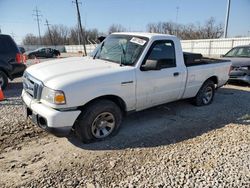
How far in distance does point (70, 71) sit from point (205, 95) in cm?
403

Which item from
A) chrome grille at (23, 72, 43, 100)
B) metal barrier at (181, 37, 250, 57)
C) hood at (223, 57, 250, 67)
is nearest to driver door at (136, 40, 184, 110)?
chrome grille at (23, 72, 43, 100)

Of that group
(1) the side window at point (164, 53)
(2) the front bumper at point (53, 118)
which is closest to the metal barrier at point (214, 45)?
(1) the side window at point (164, 53)

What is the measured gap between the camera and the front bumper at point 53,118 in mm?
3506

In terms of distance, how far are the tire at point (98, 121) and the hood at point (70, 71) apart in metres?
0.52

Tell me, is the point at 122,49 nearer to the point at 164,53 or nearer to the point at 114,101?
the point at 164,53

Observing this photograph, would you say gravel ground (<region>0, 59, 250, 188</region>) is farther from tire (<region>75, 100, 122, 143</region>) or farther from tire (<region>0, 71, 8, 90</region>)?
tire (<region>0, 71, 8, 90</region>)

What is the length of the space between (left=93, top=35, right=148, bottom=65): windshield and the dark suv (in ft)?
14.4

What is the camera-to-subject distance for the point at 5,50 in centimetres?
812

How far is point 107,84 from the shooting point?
3.91 m

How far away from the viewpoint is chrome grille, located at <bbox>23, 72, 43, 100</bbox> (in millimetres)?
3742

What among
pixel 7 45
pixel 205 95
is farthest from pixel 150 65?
pixel 7 45

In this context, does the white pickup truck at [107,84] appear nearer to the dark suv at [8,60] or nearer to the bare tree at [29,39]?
the dark suv at [8,60]

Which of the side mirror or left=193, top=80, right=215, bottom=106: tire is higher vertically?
the side mirror

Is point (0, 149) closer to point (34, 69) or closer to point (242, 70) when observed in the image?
point (34, 69)
